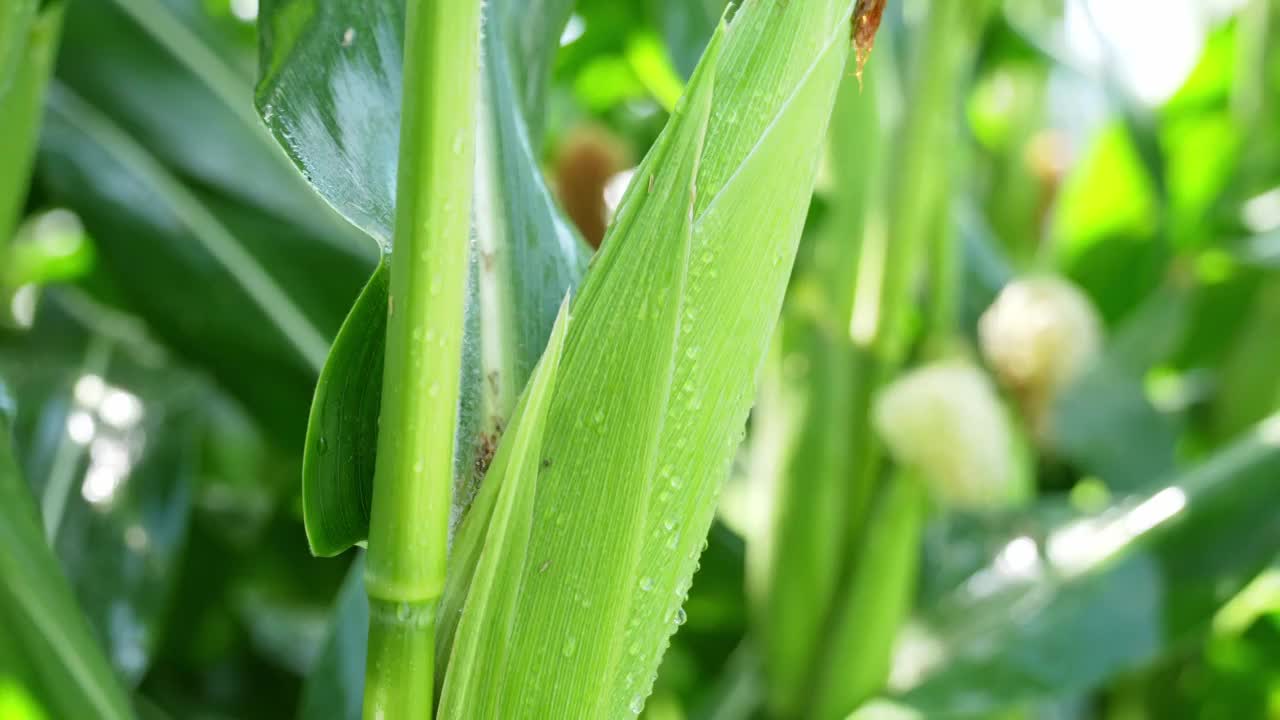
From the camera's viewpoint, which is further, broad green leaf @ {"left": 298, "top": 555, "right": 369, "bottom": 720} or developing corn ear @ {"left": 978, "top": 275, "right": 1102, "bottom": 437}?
developing corn ear @ {"left": 978, "top": 275, "right": 1102, "bottom": 437}

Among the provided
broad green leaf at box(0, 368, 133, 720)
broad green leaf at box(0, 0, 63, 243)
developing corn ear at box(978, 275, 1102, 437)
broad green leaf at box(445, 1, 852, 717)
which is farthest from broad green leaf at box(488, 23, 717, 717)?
developing corn ear at box(978, 275, 1102, 437)

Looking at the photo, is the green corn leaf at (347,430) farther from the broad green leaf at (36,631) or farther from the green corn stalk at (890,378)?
the green corn stalk at (890,378)

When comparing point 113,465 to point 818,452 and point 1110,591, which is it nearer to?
point 818,452

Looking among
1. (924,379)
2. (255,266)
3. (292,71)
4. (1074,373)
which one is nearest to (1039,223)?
(1074,373)

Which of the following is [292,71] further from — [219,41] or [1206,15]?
[1206,15]

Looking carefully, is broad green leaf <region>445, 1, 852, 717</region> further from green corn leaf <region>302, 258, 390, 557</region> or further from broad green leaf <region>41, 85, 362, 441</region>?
broad green leaf <region>41, 85, 362, 441</region>

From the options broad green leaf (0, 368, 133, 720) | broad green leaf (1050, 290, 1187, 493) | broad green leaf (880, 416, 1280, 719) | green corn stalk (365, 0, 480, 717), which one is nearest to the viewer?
green corn stalk (365, 0, 480, 717)
